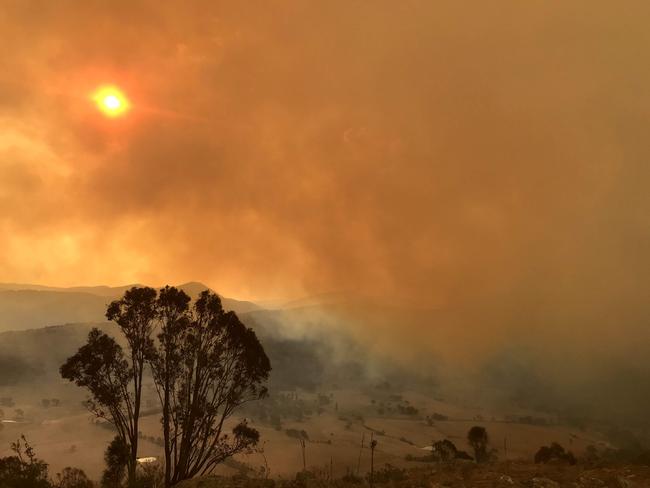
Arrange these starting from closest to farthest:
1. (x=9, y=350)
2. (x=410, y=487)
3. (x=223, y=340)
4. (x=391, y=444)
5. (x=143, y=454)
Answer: (x=410, y=487)
(x=223, y=340)
(x=143, y=454)
(x=391, y=444)
(x=9, y=350)

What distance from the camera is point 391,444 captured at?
138 metres

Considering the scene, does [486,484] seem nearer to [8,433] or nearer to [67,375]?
[67,375]

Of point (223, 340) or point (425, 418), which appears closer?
point (223, 340)

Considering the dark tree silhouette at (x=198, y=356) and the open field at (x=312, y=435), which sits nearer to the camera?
the dark tree silhouette at (x=198, y=356)

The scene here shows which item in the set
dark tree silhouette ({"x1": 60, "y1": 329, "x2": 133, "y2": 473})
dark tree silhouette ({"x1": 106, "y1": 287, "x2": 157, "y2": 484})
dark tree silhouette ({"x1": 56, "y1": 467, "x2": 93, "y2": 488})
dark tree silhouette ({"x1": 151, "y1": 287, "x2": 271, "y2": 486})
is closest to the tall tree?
dark tree silhouette ({"x1": 151, "y1": 287, "x2": 271, "y2": 486})

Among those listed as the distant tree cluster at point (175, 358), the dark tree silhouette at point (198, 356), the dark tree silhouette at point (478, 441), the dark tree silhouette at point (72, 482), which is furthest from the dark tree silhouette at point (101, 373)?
the dark tree silhouette at point (478, 441)

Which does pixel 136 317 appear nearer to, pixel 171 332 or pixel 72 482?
pixel 171 332

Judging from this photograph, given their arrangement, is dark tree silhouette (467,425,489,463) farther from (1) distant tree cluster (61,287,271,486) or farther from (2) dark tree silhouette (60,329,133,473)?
(2) dark tree silhouette (60,329,133,473)

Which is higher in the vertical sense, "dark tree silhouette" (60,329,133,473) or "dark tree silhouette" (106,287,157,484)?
"dark tree silhouette" (106,287,157,484)

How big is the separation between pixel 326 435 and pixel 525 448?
218 ft

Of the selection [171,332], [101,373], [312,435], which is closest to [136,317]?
[171,332]

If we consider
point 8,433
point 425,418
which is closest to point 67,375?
point 8,433

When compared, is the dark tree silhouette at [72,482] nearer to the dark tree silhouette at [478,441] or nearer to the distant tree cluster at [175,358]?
the distant tree cluster at [175,358]

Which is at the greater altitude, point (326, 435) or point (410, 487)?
point (410, 487)
